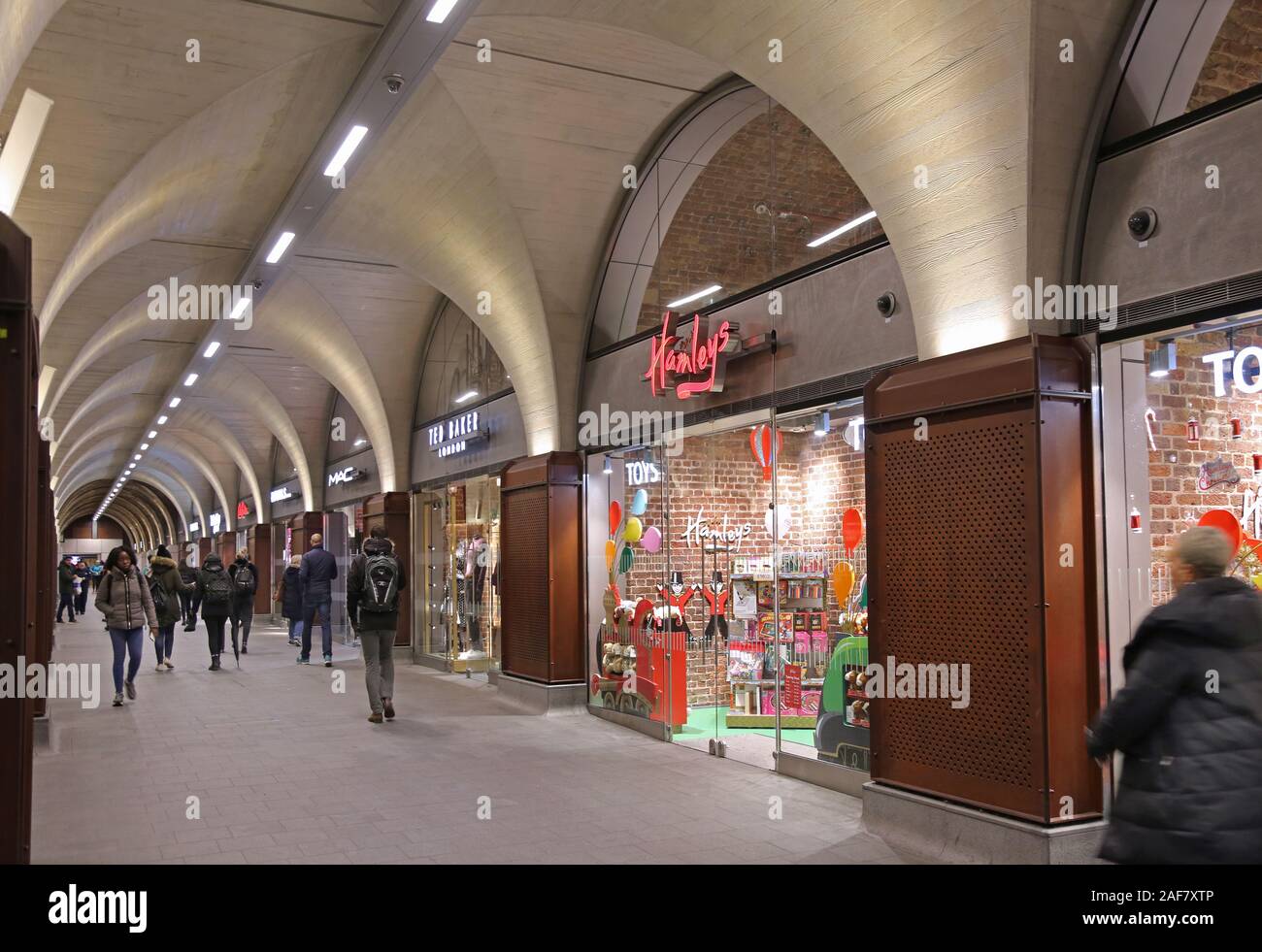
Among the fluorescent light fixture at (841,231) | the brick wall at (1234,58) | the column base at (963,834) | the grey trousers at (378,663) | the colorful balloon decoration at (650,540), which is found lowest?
the column base at (963,834)

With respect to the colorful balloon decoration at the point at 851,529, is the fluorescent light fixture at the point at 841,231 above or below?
above

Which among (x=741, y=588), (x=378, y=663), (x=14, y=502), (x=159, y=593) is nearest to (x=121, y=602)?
(x=159, y=593)

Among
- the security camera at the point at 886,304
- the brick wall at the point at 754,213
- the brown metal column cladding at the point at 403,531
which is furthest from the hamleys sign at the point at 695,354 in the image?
the brown metal column cladding at the point at 403,531

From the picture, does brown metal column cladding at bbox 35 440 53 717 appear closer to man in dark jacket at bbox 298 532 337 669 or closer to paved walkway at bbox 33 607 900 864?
paved walkway at bbox 33 607 900 864

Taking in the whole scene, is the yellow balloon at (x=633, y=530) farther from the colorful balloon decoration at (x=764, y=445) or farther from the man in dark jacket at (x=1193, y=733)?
the man in dark jacket at (x=1193, y=733)

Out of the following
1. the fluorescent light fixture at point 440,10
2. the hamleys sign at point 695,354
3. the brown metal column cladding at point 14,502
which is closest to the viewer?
the brown metal column cladding at point 14,502

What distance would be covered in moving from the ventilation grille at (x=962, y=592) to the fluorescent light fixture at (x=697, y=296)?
296 cm

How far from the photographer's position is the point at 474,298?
10766 millimetres

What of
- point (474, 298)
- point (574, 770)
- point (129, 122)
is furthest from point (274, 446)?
point (574, 770)

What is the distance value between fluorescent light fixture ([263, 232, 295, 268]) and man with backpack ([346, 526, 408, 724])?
11.9ft

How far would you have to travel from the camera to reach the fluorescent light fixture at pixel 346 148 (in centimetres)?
838

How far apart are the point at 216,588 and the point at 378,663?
5063 millimetres

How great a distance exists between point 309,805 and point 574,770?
6.22 feet
